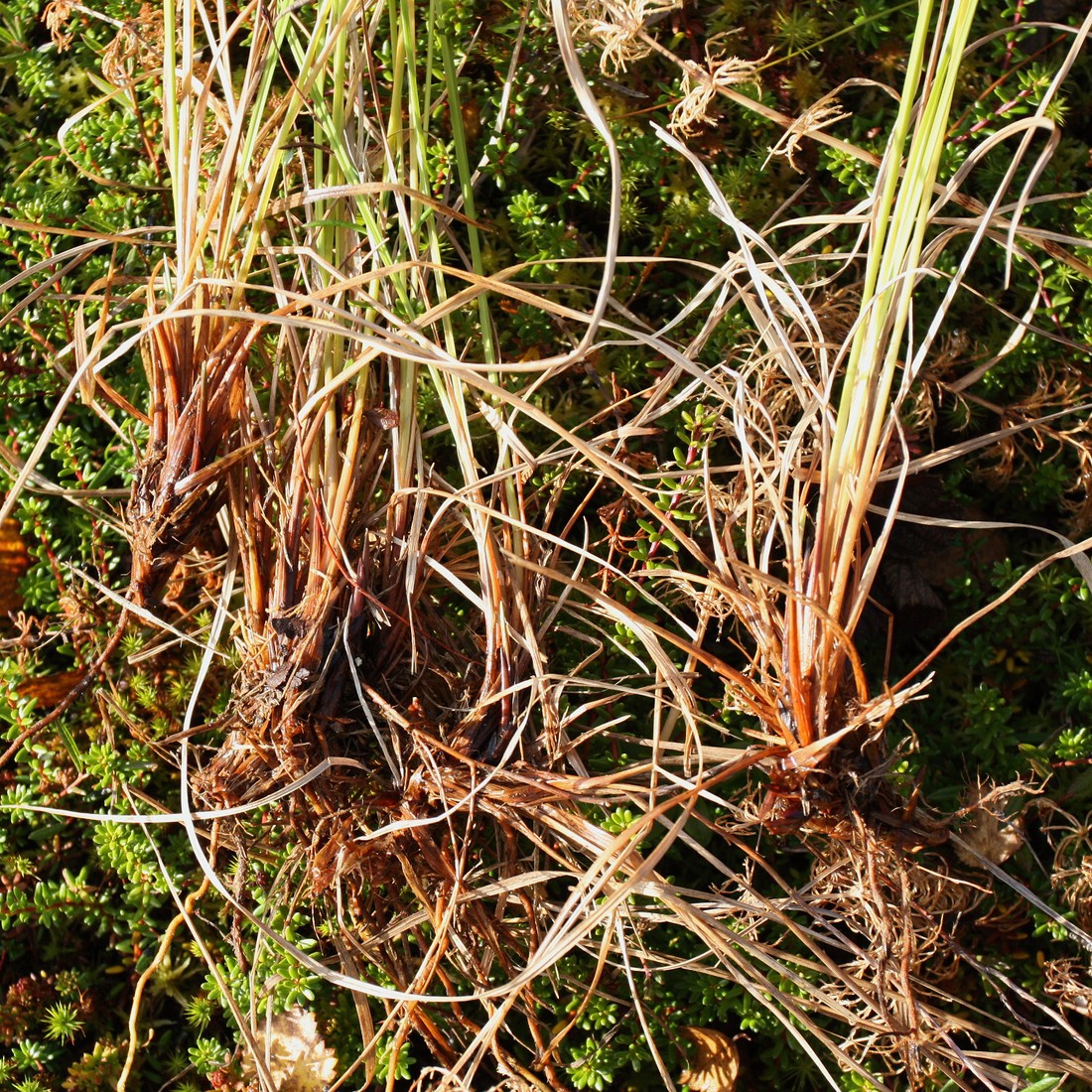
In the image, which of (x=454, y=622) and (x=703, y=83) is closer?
(x=703, y=83)

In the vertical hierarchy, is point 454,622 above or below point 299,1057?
above

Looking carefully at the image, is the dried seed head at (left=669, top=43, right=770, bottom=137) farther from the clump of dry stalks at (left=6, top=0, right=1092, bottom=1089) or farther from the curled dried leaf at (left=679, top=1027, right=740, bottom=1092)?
the curled dried leaf at (left=679, top=1027, right=740, bottom=1092)

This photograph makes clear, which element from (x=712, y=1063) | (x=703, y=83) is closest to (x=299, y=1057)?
(x=712, y=1063)

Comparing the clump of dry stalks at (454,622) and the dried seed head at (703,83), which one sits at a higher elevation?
the dried seed head at (703,83)

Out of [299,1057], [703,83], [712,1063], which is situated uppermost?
[703,83]

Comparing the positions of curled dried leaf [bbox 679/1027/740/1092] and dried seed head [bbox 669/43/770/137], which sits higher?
dried seed head [bbox 669/43/770/137]

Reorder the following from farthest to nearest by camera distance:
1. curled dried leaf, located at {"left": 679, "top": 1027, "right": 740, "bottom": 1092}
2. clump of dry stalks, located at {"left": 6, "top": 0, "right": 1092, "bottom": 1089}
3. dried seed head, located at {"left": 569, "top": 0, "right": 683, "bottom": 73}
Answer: curled dried leaf, located at {"left": 679, "top": 1027, "right": 740, "bottom": 1092} < dried seed head, located at {"left": 569, "top": 0, "right": 683, "bottom": 73} < clump of dry stalks, located at {"left": 6, "top": 0, "right": 1092, "bottom": 1089}

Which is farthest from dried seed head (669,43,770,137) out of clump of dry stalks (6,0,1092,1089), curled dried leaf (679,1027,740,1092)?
curled dried leaf (679,1027,740,1092)

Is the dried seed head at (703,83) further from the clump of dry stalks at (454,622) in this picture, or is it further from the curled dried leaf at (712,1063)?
the curled dried leaf at (712,1063)

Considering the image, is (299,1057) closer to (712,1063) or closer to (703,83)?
(712,1063)

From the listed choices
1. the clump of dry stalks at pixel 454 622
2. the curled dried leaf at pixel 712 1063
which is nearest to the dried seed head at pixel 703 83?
the clump of dry stalks at pixel 454 622
